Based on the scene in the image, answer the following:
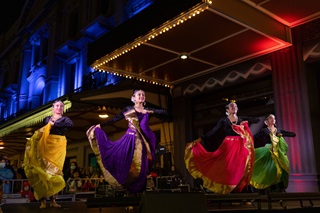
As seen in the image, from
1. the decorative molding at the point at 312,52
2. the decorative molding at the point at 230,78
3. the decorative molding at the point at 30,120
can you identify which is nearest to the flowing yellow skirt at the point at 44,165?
the decorative molding at the point at 30,120

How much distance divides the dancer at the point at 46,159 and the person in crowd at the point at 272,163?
3.71 metres

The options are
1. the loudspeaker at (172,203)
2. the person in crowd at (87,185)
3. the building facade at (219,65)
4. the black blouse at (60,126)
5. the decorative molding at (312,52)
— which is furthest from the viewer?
the person in crowd at (87,185)

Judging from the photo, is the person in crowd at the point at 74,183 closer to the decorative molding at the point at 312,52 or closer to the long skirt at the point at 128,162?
the long skirt at the point at 128,162

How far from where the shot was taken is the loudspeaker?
2.96 meters

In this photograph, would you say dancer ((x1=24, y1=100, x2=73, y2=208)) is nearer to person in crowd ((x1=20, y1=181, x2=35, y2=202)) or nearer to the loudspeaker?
the loudspeaker

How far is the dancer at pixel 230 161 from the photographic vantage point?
6.14m

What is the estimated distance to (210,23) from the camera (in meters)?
7.30

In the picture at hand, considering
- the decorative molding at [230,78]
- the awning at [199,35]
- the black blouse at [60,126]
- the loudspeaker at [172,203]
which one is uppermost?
the awning at [199,35]

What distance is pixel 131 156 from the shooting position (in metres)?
5.74

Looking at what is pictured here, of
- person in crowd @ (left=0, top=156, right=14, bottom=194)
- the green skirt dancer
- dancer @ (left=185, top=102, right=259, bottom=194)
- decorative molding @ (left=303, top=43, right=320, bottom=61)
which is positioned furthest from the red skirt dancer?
person in crowd @ (left=0, top=156, right=14, bottom=194)

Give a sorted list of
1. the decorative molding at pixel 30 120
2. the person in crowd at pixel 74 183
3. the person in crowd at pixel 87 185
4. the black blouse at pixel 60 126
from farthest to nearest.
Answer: the decorative molding at pixel 30 120 < the person in crowd at pixel 87 185 < the person in crowd at pixel 74 183 < the black blouse at pixel 60 126

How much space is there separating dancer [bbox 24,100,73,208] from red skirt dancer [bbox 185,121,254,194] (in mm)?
2615

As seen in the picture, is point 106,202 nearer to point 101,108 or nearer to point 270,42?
point 270,42

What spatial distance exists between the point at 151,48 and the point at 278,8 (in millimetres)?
3158
